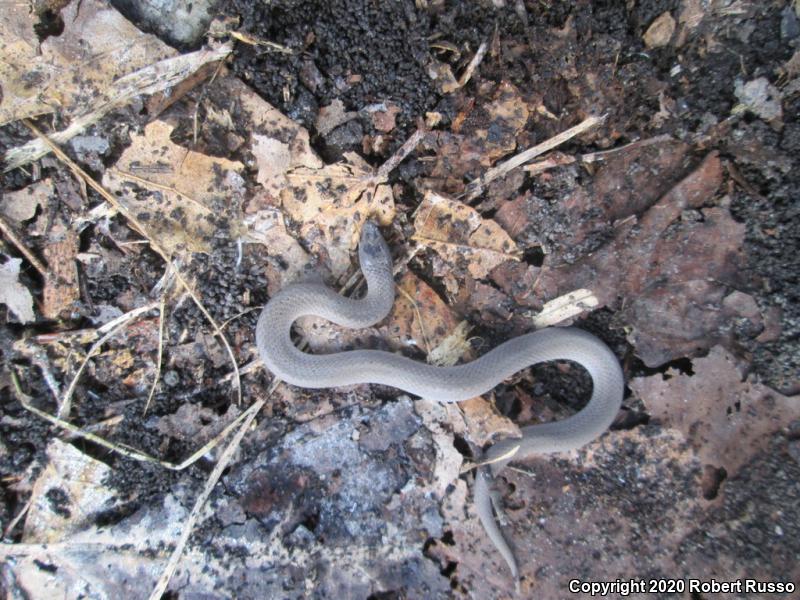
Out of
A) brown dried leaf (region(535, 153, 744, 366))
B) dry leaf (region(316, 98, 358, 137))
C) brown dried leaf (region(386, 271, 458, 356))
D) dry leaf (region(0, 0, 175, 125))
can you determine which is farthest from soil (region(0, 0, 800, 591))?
brown dried leaf (region(386, 271, 458, 356))

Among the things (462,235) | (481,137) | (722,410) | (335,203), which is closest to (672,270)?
(722,410)

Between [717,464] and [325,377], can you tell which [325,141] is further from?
[717,464]

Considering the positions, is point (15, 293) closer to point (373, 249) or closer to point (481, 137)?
point (373, 249)

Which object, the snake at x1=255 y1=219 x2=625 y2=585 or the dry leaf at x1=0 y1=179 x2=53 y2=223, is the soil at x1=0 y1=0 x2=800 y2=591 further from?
the snake at x1=255 y1=219 x2=625 y2=585

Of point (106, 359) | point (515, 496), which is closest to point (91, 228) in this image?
point (106, 359)

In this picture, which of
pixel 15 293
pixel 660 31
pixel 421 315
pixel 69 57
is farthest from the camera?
pixel 421 315

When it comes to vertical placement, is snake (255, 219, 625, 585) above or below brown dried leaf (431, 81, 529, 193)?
below

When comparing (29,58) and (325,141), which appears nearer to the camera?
(29,58)
